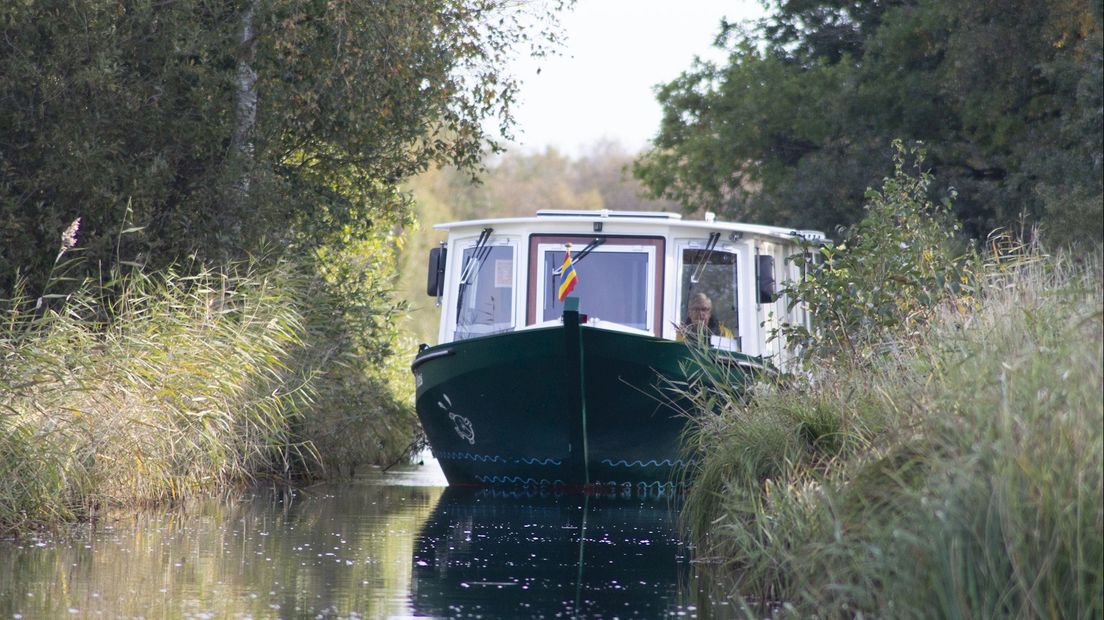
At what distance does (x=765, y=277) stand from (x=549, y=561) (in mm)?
5536

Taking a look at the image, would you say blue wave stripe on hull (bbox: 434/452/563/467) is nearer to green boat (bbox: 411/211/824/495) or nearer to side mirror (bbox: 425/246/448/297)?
green boat (bbox: 411/211/824/495)

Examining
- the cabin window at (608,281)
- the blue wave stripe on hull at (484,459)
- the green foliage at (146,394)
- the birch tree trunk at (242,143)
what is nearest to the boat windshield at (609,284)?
the cabin window at (608,281)

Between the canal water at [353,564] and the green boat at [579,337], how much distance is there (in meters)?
1.16

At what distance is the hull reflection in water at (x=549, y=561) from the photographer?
25.0 feet

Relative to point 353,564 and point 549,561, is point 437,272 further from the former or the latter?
point 353,564

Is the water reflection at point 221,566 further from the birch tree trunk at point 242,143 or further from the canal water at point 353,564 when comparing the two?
the birch tree trunk at point 242,143

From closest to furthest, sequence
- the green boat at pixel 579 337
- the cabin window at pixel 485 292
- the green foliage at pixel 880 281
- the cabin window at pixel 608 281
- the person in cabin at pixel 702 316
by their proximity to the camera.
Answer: the green foliage at pixel 880 281
the green boat at pixel 579 337
the person in cabin at pixel 702 316
the cabin window at pixel 608 281
the cabin window at pixel 485 292

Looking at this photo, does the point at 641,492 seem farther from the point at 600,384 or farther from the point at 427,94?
the point at 427,94

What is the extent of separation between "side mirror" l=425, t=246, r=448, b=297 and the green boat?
0.01 m

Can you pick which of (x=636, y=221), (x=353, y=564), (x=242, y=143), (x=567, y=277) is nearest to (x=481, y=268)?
(x=567, y=277)

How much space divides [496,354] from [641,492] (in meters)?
2.03

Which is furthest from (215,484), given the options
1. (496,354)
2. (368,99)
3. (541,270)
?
(368,99)

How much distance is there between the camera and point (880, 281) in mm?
10859

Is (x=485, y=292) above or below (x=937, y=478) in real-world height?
above
